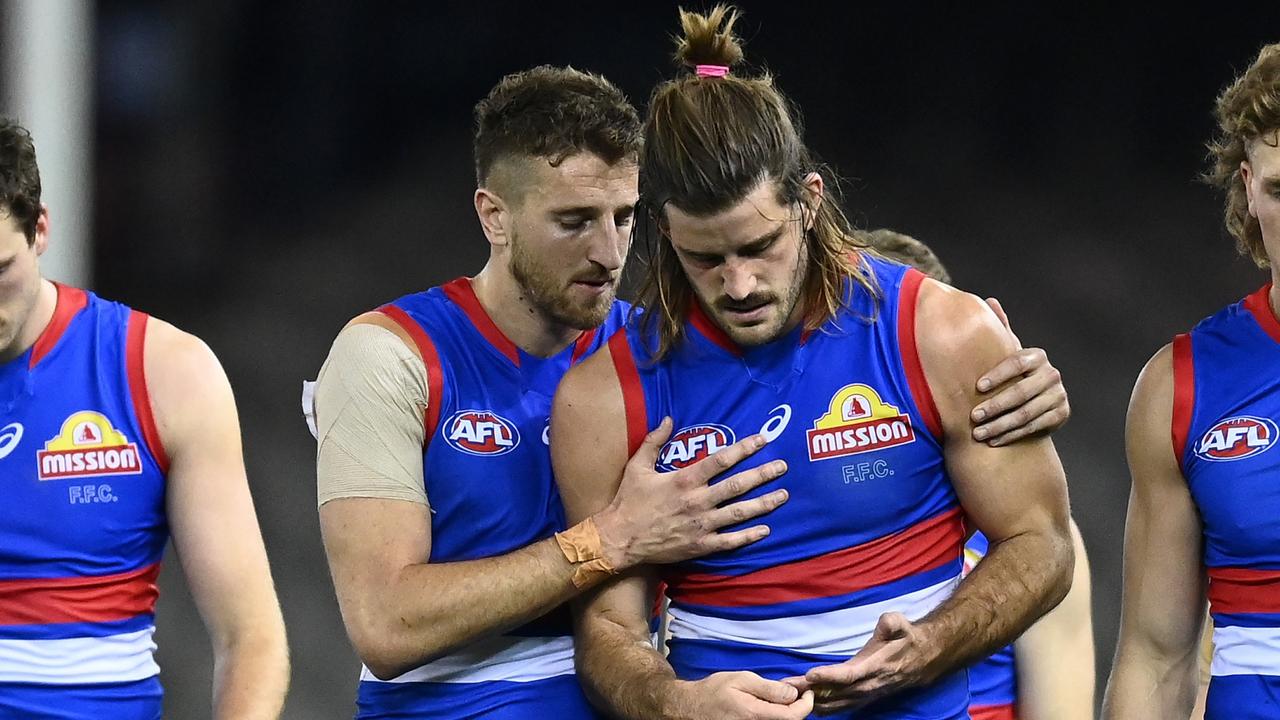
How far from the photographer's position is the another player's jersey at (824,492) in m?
1.96

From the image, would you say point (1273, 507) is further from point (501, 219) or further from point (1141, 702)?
point (501, 219)

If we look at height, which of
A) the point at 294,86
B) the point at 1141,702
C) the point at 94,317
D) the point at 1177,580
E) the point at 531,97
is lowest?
the point at 1141,702

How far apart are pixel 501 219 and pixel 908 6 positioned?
260cm

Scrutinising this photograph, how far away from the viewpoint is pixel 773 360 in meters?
2.03

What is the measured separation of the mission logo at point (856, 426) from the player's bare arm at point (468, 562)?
0.26 feet

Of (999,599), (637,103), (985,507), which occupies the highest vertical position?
(637,103)

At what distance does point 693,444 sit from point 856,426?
0.67 ft

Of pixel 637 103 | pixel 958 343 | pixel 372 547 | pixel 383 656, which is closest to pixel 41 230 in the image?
pixel 372 547

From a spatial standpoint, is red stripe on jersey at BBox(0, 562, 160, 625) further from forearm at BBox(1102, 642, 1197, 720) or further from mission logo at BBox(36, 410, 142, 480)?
forearm at BBox(1102, 642, 1197, 720)

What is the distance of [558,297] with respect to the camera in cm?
231

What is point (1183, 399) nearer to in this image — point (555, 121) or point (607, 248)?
point (607, 248)

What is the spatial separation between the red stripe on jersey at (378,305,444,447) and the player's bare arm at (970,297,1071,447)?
29.0 inches

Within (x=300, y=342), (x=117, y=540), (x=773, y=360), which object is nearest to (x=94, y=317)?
(x=117, y=540)

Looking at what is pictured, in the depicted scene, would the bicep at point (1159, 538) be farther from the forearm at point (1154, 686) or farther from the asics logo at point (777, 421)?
the asics logo at point (777, 421)
